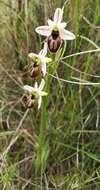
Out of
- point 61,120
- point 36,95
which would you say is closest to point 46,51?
point 36,95

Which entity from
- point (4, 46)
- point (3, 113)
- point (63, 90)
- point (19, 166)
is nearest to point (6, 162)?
point (19, 166)

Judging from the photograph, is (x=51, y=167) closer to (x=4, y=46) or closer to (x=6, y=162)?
(x=6, y=162)

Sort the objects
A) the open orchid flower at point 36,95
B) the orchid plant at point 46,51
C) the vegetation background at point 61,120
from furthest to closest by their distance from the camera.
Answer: the vegetation background at point 61,120, the open orchid flower at point 36,95, the orchid plant at point 46,51

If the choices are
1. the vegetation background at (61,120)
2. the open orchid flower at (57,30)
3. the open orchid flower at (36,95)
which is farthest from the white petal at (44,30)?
the vegetation background at (61,120)

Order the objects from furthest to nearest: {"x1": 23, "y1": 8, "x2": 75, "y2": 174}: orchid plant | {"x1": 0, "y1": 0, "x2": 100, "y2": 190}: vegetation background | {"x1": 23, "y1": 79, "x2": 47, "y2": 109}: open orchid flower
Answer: {"x1": 0, "y1": 0, "x2": 100, "y2": 190}: vegetation background
{"x1": 23, "y1": 79, "x2": 47, "y2": 109}: open orchid flower
{"x1": 23, "y1": 8, "x2": 75, "y2": 174}: orchid plant

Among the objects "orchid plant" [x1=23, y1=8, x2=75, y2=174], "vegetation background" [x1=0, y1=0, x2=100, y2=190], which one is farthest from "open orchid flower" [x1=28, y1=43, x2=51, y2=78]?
"vegetation background" [x1=0, y1=0, x2=100, y2=190]

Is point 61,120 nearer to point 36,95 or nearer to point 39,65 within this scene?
point 36,95

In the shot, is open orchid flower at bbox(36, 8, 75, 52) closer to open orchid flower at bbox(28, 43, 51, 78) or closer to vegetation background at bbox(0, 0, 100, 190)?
open orchid flower at bbox(28, 43, 51, 78)

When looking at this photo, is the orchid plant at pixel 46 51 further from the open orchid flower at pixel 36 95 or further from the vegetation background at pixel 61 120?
the vegetation background at pixel 61 120
